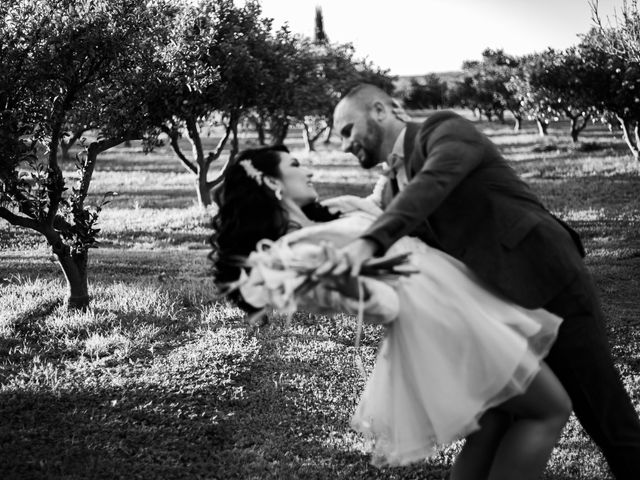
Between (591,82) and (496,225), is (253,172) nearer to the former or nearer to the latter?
(496,225)

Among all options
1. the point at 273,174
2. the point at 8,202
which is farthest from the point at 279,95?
the point at 273,174

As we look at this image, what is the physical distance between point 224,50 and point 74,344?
11.4 meters

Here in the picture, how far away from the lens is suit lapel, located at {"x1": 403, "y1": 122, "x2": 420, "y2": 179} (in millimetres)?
3475

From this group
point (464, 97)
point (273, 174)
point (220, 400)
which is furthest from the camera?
point (464, 97)

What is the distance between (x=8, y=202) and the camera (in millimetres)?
9422

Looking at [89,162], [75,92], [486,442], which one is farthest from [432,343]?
[89,162]

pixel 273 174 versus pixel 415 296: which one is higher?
pixel 273 174

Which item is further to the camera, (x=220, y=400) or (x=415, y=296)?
(x=220, y=400)

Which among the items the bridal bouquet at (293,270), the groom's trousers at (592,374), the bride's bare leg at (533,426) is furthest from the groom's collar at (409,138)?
the bride's bare leg at (533,426)

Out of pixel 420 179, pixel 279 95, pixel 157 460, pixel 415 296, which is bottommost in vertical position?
pixel 157 460

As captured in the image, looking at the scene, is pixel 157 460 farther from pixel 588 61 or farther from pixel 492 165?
pixel 588 61

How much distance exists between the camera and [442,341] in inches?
124

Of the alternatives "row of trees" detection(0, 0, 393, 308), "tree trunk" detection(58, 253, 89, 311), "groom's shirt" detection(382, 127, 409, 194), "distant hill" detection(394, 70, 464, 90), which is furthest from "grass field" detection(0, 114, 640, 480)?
"distant hill" detection(394, 70, 464, 90)

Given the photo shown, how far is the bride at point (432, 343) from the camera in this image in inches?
121
